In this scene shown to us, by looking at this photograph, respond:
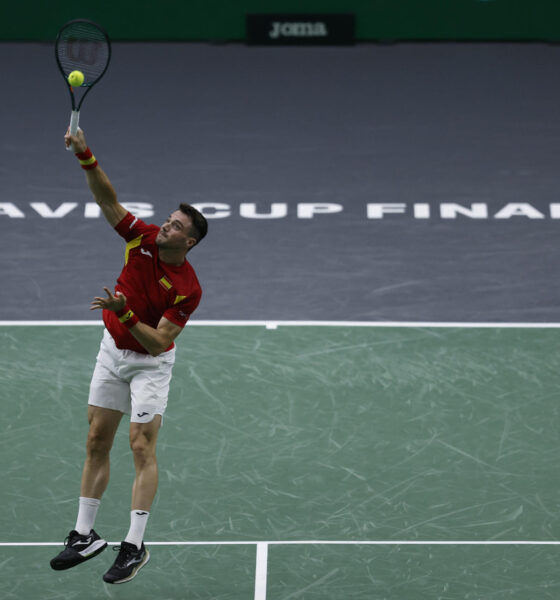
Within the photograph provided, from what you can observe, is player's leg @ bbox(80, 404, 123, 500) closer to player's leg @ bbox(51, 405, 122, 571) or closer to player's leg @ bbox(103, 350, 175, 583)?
player's leg @ bbox(51, 405, 122, 571)

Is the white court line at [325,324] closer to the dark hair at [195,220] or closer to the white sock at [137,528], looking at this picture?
the dark hair at [195,220]

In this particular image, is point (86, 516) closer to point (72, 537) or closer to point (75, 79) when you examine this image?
point (72, 537)

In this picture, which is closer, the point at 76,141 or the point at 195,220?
the point at 76,141

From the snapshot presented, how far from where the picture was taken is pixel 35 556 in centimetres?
934

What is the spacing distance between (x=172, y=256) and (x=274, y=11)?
1250cm

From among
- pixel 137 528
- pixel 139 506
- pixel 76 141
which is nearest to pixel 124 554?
pixel 137 528

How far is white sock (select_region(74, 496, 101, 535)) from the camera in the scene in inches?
350

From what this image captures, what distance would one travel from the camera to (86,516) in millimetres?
8898

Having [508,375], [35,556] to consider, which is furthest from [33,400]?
[508,375]

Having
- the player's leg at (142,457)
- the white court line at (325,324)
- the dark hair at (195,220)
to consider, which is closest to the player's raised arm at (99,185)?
the dark hair at (195,220)

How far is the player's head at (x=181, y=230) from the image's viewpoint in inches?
341

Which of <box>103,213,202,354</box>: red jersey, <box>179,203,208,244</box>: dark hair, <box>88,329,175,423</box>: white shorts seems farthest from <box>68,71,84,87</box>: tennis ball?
<box>88,329,175,423</box>: white shorts

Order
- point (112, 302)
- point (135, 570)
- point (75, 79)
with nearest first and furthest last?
1. point (112, 302)
2. point (135, 570)
3. point (75, 79)

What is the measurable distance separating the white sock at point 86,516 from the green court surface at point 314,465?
0.41 metres
